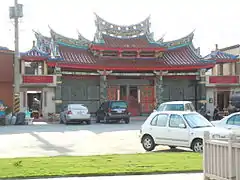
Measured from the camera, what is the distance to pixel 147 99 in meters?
38.5

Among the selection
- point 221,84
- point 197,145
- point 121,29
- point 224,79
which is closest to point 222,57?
point 224,79

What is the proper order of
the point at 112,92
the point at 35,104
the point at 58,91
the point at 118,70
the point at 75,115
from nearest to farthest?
the point at 75,115 < the point at 58,91 < the point at 118,70 < the point at 112,92 < the point at 35,104

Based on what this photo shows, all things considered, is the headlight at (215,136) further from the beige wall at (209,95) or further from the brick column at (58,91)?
the beige wall at (209,95)

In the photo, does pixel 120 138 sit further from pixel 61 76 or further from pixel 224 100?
pixel 224 100

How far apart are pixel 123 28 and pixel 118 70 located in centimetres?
536

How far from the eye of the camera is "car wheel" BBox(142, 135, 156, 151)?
1571 centimetres

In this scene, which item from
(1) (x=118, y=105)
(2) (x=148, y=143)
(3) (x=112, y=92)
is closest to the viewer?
(2) (x=148, y=143)

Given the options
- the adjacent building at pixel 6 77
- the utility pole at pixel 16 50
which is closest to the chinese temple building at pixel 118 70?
the adjacent building at pixel 6 77

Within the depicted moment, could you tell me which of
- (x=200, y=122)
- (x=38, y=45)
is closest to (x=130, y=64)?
(x=38, y=45)

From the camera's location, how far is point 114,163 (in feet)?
36.3

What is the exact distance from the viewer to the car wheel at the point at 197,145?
47.2 feet

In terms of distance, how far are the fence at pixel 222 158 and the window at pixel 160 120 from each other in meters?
7.34

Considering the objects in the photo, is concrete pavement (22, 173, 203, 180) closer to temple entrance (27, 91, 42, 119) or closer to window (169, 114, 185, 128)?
window (169, 114, 185, 128)

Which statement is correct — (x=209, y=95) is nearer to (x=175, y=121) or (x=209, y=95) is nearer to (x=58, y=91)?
(x=58, y=91)
